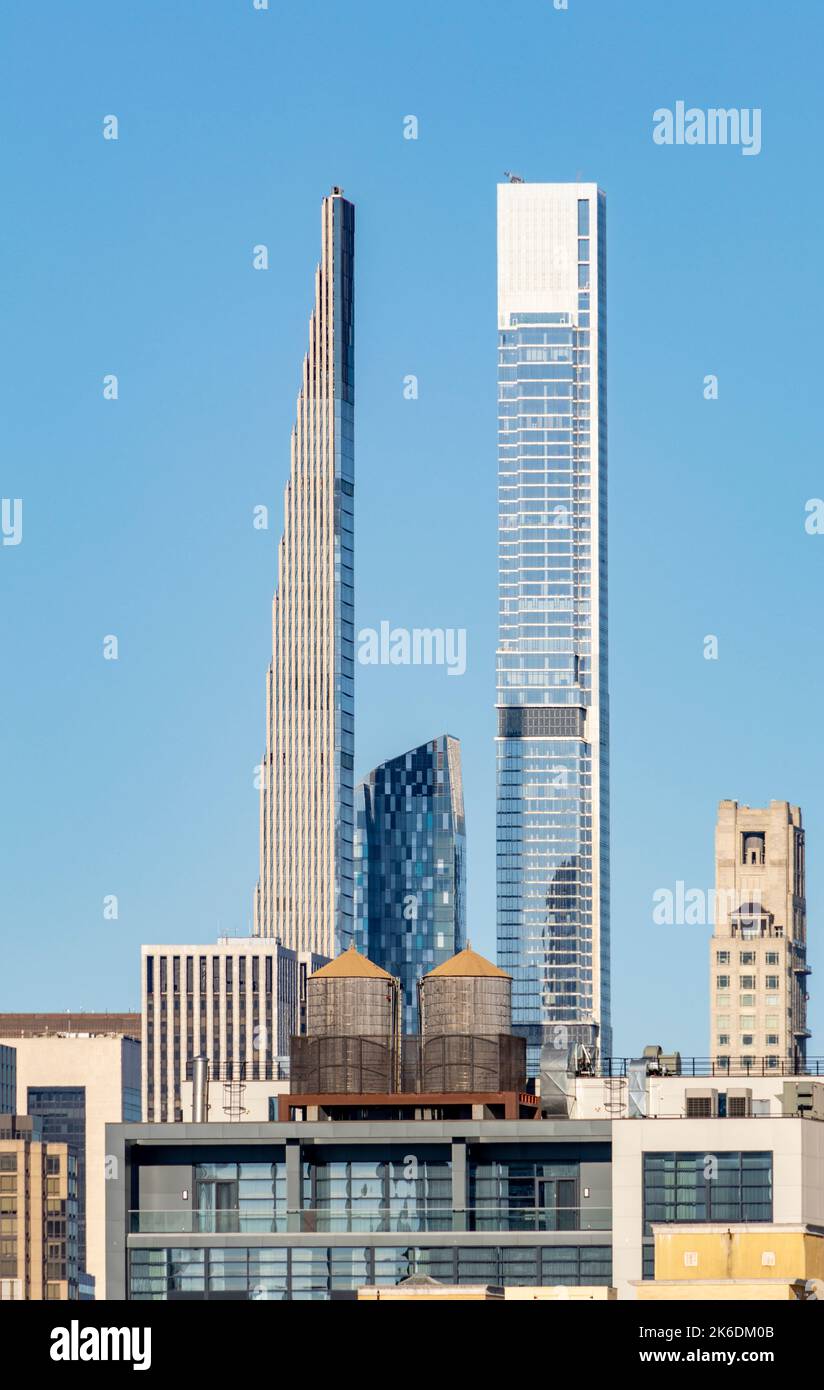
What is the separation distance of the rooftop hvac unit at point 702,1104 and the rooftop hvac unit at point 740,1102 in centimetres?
64

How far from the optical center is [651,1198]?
112500 millimetres

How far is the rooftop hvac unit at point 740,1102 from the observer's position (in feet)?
402

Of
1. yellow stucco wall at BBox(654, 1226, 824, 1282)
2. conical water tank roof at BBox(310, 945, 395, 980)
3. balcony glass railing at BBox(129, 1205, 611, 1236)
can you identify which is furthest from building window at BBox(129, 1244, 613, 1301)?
yellow stucco wall at BBox(654, 1226, 824, 1282)

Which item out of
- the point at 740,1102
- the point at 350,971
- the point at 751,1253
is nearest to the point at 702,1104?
the point at 740,1102

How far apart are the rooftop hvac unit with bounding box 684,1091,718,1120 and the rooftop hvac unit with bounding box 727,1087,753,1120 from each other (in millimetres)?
645

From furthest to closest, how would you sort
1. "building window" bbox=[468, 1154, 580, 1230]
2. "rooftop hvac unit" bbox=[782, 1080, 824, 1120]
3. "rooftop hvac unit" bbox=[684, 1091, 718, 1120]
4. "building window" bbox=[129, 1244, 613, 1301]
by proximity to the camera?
"rooftop hvac unit" bbox=[684, 1091, 718, 1120]
"rooftop hvac unit" bbox=[782, 1080, 824, 1120]
"building window" bbox=[468, 1154, 580, 1230]
"building window" bbox=[129, 1244, 613, 1301]

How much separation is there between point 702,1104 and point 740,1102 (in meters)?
2.02

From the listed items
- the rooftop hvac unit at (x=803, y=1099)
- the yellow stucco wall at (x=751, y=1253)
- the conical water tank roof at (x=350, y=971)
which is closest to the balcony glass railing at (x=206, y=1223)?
the conical water tank roof at (x=350, y=971)

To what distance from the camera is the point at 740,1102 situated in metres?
123

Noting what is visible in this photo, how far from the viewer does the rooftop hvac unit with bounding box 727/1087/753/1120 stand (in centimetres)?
12256

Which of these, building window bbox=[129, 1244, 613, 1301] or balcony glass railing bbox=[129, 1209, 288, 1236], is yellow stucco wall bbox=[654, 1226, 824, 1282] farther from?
balcony glass railing bbox=[129, 1209, 288, 1236]

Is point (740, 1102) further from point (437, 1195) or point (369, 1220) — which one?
point (369, 1220)

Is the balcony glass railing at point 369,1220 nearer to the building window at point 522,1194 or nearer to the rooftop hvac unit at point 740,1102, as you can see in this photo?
the building window at point 522,1194

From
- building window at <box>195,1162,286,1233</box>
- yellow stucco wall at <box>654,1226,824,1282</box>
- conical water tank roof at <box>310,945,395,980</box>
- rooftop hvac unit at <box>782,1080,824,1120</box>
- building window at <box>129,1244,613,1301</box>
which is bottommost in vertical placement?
building window at <box>129,1244,613,1301</box>
